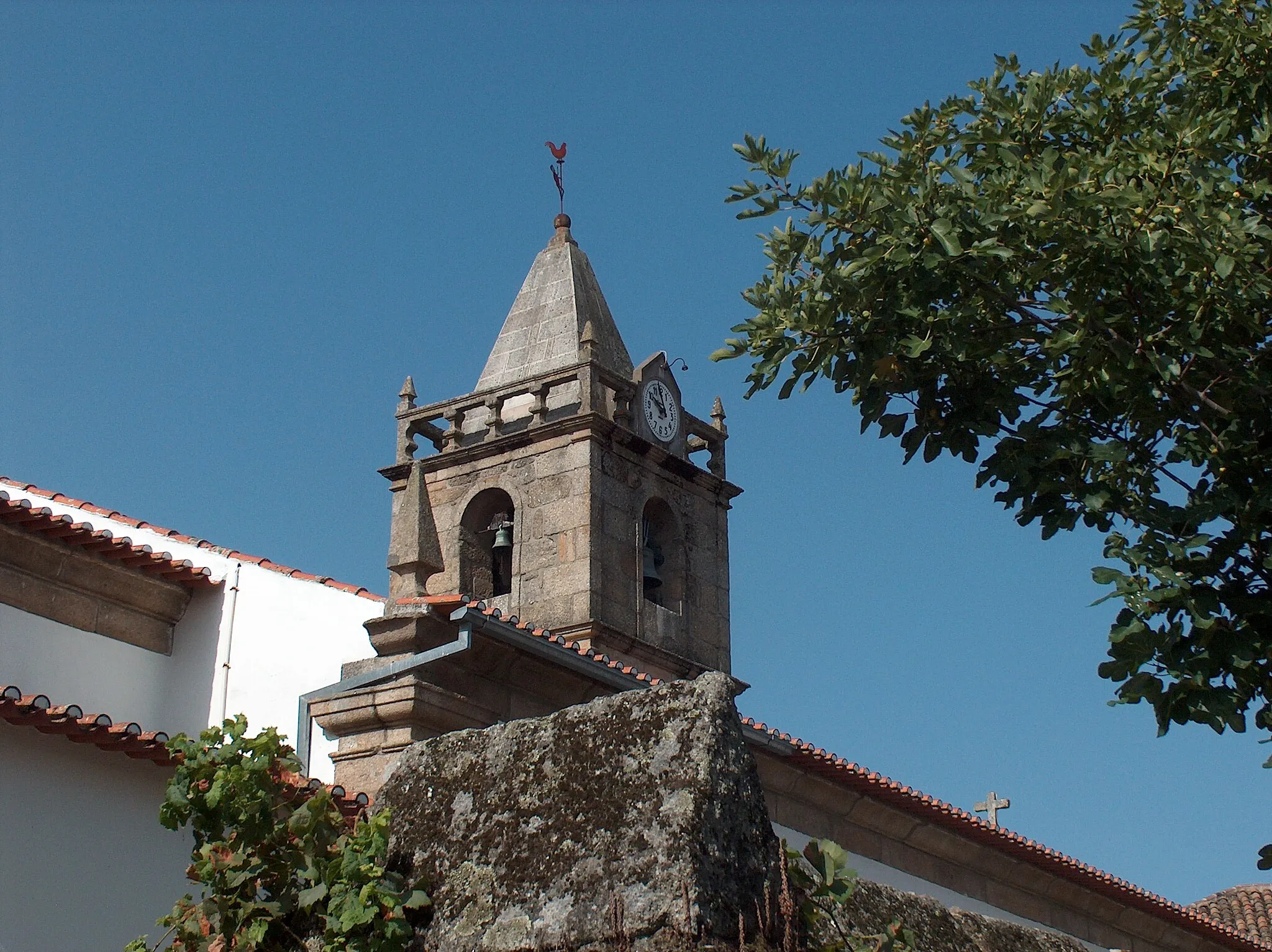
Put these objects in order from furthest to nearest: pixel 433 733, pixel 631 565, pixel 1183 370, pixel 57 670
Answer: pixel 631 565 → pixel 57 670 → pixel 433 733 → pixel 1183 370

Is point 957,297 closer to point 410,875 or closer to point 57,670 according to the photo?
point 410,875

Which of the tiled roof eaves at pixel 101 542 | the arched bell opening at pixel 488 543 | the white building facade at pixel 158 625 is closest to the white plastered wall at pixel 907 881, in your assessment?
the white building facade at pixel 158 625

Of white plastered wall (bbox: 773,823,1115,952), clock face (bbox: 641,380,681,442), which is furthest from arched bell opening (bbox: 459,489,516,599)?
white plastered wall (bbox: 773,823,1115,952)

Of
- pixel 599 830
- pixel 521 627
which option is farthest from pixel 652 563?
pixel 599 830

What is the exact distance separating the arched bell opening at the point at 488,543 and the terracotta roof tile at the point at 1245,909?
10.5m

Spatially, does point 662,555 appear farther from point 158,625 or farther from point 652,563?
point 158,625

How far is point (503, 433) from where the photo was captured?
22469 millimetres

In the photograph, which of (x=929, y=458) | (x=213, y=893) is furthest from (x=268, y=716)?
(x=213, y=893)

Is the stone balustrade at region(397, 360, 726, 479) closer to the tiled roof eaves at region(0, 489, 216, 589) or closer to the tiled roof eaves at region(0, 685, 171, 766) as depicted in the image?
the tiled roof eaves at region(0, 489, 216, 589)

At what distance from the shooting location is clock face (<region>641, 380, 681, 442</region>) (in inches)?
907

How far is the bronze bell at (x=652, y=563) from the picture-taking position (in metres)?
22.1

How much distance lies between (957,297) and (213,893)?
3474 mm

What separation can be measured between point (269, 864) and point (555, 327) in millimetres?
21371

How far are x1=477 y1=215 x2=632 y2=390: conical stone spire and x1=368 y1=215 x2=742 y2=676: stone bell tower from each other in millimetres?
32
